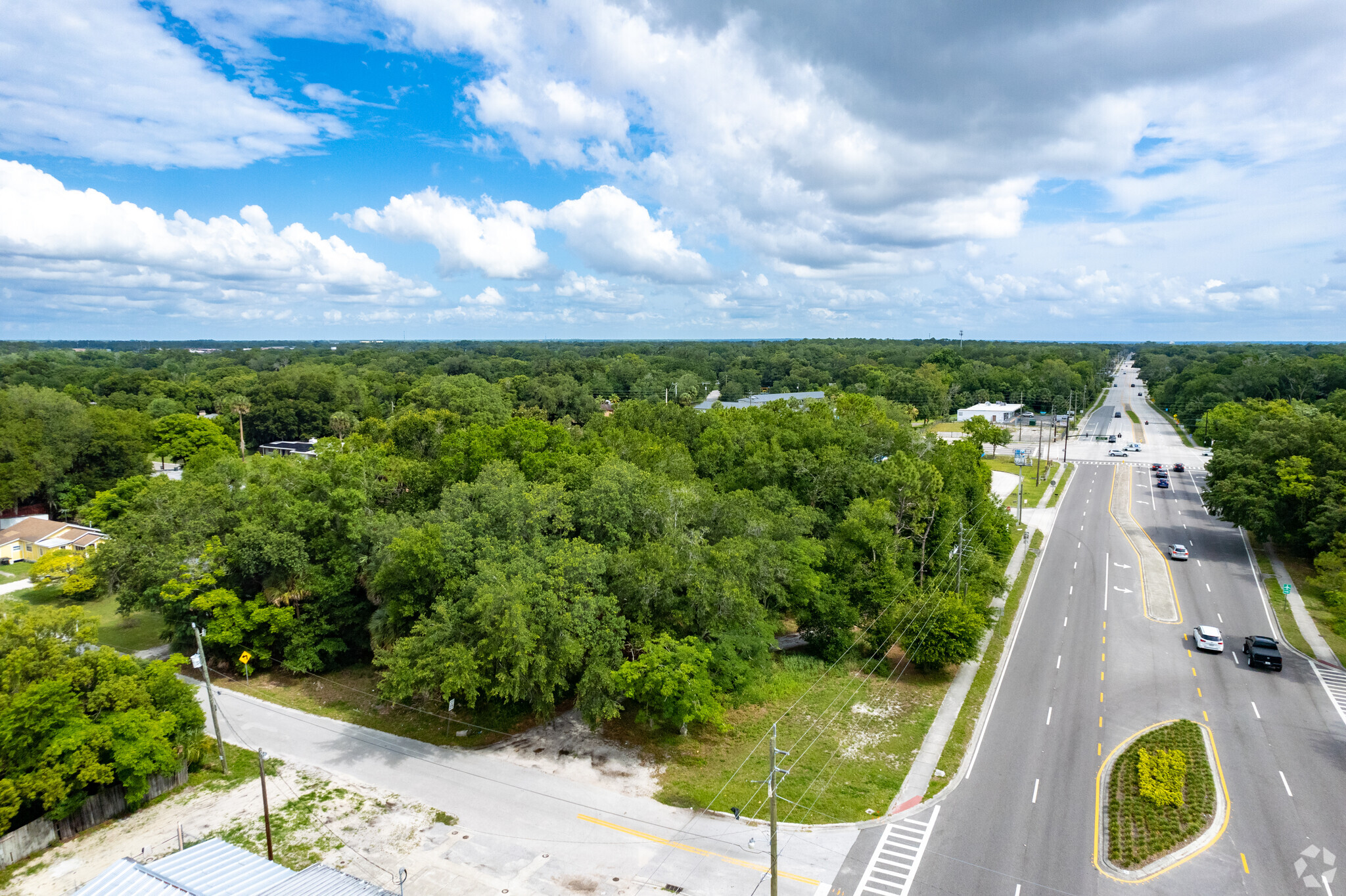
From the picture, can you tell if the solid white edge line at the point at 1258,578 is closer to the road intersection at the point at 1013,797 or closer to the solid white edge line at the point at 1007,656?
the road intersection at the point at 1013,797

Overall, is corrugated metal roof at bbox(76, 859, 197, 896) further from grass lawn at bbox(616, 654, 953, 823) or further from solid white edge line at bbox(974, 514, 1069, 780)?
solid white edge line at bbox(974, 514, 1069, 780)

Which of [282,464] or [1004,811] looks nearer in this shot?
[1004,811]

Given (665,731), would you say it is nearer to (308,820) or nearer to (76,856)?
(308,820)

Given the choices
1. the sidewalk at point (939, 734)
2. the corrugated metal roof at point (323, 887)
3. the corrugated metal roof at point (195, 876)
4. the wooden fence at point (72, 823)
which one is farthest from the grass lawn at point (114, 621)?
the sidewalk at point (939, 734)

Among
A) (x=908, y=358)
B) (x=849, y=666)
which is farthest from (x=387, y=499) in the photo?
(x=908, y=358)

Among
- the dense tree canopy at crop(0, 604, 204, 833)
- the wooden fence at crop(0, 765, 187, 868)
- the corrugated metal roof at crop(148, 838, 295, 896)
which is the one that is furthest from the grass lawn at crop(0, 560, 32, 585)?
the corrugated metal roof at crop(148, 838, 295, 896)

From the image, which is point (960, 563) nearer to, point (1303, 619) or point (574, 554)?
point (574, 554)
